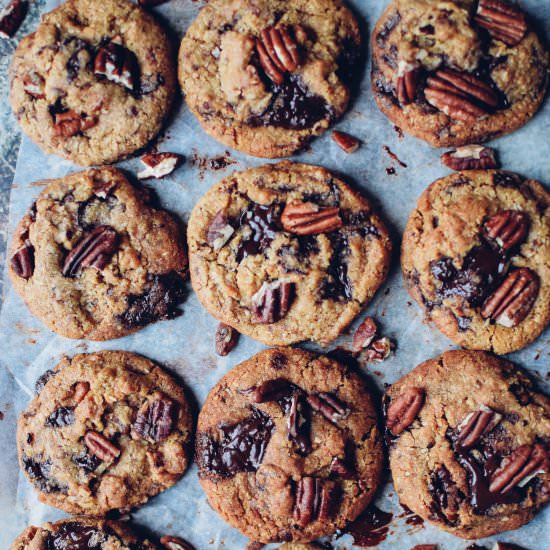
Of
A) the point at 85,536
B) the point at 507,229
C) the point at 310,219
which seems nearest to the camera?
the point at 507,229

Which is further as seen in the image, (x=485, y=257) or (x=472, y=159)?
(x=472, y=159)

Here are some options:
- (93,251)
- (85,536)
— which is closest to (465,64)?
(93,251)

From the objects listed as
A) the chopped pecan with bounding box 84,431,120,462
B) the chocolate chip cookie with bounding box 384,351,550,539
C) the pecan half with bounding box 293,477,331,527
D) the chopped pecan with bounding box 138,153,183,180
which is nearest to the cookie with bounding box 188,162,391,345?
the chopped pecan with bounding box 138,153,183,180

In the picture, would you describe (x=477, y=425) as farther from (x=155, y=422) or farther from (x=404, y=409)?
(x=155, y=422)

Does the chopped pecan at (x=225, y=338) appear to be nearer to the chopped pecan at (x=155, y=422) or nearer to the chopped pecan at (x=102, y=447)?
the chopped pecan at (x=155, y=422)

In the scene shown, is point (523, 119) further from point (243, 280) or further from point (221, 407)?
point (221, 407)
